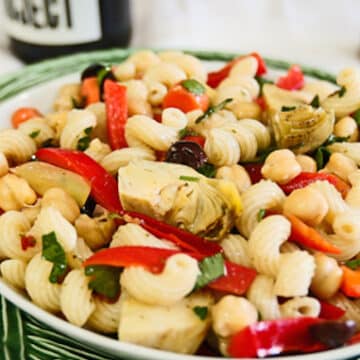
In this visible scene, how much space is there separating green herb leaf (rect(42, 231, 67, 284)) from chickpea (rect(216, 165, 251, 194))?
32cm

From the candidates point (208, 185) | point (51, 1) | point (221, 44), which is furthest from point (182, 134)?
point (221, 44)

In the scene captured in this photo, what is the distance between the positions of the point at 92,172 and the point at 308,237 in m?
0.42

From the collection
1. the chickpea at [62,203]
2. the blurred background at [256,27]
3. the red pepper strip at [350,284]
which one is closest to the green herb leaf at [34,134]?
the chickpea at [62,203]

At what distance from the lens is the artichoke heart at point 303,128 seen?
1.42 meters

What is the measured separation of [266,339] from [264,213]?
244 millimetres

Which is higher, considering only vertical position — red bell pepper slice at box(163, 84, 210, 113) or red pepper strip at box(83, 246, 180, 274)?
red bell pepper slice at box(163, 84, 210, 113)

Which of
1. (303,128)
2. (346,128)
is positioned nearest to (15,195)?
(303,128)

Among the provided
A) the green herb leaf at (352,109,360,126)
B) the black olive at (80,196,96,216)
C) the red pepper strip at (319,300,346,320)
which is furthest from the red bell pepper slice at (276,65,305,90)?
the red pepper strip at (319,300,346,320)

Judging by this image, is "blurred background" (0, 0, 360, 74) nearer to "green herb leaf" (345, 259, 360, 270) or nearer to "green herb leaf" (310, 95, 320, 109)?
"green herb leaf" (310, 95, 320, 109)

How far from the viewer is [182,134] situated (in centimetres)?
142

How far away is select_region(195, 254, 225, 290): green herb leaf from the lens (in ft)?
3.66

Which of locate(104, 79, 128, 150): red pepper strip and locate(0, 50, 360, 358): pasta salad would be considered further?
locate(104, 79, 128, 150): red pepper strip

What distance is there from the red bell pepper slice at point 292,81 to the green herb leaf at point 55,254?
82 centimetres

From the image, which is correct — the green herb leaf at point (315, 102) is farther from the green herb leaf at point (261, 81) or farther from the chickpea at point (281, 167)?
the chickpea at point (281, 167)
